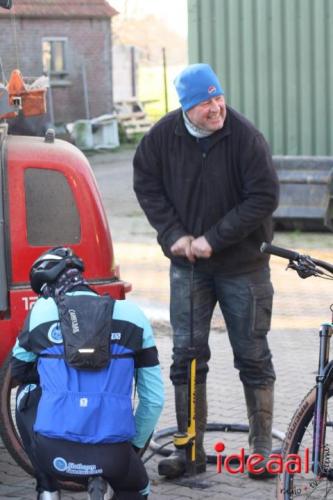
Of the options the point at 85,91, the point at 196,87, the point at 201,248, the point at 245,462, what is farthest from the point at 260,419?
the point at 85,91

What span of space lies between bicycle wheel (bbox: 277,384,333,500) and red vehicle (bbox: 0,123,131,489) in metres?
1.62

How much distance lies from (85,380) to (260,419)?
6.17 ft

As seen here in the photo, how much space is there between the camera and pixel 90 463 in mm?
4184

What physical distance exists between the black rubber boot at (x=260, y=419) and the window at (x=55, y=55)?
31249 mm

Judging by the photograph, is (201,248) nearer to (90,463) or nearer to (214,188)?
(214,188)

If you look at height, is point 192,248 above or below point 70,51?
below

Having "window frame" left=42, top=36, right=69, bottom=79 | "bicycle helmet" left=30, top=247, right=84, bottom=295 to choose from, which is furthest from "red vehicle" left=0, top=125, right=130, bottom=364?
"window frame" left=42, top=36, right=69, bottom=79

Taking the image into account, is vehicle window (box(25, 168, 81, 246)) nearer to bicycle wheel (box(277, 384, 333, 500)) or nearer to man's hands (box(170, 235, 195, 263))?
man's hands (box(170, 235, 195, 263))

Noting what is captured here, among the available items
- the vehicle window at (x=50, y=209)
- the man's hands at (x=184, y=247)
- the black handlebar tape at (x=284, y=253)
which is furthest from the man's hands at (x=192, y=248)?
the black handlebar tape at (x=284, y=253)

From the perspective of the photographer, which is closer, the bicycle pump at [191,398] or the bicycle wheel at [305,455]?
the bicycle wheel at [305,455]

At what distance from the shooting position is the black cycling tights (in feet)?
13.8

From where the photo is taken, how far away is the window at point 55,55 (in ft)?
119

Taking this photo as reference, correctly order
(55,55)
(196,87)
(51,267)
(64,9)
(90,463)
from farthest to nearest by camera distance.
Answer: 1. (55,55)
2. (64,9)
3. (196,87)
4. (51,267)
5. (90,463)

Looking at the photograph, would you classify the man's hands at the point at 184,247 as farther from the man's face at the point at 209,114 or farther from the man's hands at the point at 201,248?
the man's face at the point at 209,114
